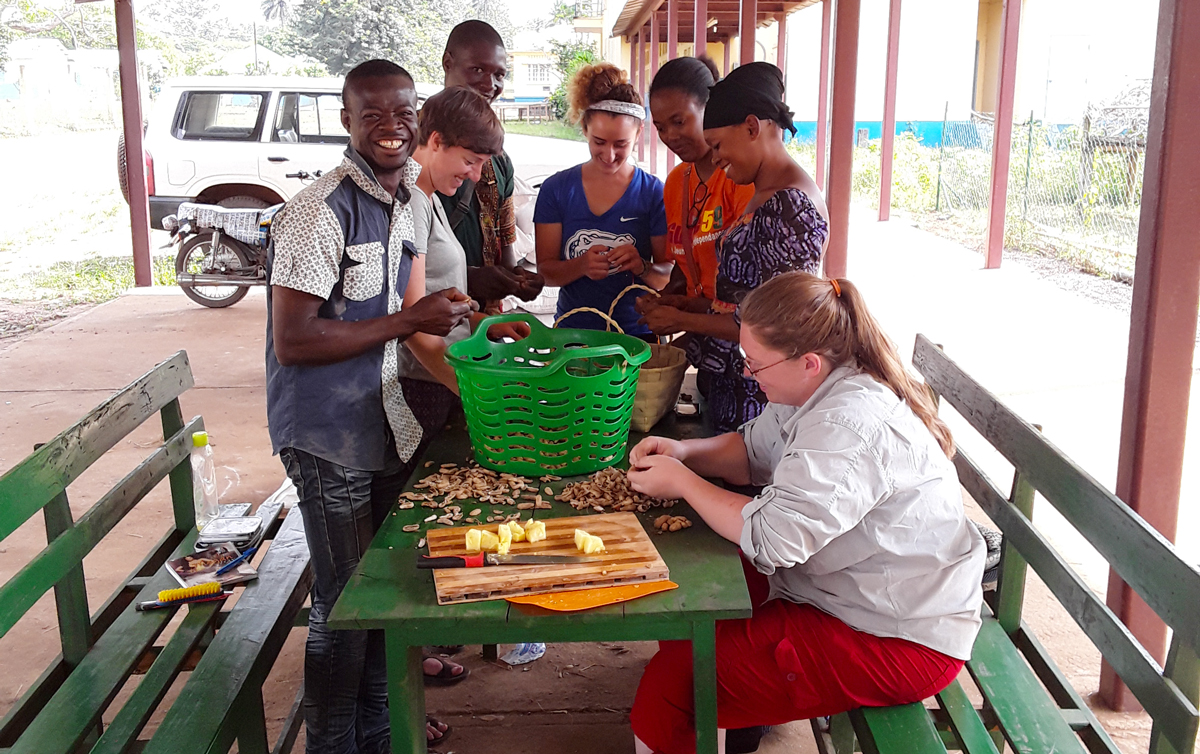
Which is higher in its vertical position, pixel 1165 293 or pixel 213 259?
pixel 1165 293

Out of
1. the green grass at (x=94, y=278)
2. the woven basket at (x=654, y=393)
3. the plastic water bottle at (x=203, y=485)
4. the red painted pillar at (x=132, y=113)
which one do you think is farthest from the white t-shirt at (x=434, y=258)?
the green grass at (x=94, y=278)

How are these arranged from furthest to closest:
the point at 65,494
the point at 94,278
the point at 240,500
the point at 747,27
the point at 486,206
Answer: the point at 94,278 → the point at 747,27 → the point at 240,500 → the point at 486,206 → the point at 65,494

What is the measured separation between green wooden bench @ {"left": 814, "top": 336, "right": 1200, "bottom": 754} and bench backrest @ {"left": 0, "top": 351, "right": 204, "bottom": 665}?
1874 mm

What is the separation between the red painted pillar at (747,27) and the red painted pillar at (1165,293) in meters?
6.82

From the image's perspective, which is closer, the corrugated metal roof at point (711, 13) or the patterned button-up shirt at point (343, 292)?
the patterned button-up shirt at point (343, 292)

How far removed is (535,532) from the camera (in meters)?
2.05

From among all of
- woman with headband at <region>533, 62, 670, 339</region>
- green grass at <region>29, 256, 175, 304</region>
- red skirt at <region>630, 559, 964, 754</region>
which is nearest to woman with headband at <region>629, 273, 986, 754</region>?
red skirt at <region>630, 559, 964, 754</region>

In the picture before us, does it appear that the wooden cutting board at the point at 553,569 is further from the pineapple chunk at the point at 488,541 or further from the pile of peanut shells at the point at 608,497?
the pile of peanut shells at the point at 608,497

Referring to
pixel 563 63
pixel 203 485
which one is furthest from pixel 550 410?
pixel 563 63

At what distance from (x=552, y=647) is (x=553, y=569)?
1.94 meters

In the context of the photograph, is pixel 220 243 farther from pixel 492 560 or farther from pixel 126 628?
pixel 492 560

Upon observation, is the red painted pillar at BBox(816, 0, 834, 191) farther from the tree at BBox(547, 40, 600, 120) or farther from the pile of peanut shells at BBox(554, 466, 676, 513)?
the pile of peanut shells at BBox(554, 466, 676, 513)

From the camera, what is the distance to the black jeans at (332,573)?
8.06 feet

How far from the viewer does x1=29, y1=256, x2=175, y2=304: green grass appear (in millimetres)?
11991
